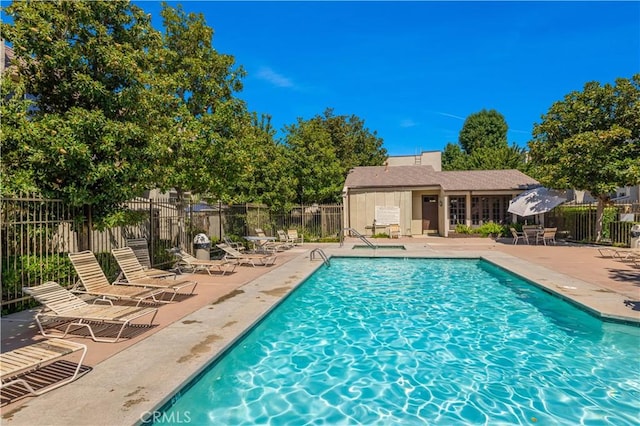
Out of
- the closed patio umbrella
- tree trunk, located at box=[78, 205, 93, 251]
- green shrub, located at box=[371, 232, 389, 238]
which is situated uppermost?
the closed patio umbrella

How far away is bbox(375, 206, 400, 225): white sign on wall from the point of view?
25.4 metres

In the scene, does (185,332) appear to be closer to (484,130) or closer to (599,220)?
(599,220)

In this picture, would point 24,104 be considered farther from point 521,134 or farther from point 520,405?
point 521,134

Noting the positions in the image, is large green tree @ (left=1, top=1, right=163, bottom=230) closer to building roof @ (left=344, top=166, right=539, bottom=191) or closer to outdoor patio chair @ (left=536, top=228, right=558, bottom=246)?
building roof @ (left=344, top=166, right=539, bottom=191)

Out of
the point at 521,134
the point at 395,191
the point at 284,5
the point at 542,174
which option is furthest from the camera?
the point at 521,134

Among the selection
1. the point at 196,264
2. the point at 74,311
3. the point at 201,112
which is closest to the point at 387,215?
the point at 201,112

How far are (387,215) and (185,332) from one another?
68.6 ft

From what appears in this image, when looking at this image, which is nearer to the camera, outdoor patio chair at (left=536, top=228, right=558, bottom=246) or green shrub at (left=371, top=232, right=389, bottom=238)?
outdoor patio chair at (left=536, top=228, right=558, bottom=246)

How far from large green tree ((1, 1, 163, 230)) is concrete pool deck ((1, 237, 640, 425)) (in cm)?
275

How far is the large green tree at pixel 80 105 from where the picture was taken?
22.0 ft

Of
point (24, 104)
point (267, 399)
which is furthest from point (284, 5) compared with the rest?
point (267, 399)

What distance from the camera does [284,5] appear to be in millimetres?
13773

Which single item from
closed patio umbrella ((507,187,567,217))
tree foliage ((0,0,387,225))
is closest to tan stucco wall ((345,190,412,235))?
closed patio umbrella ((507,187,567,217))

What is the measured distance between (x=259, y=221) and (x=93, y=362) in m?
17.4
